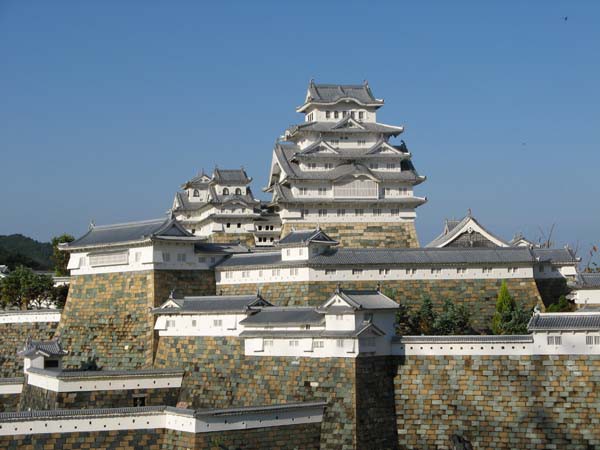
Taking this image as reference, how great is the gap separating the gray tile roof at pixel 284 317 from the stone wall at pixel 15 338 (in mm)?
13514

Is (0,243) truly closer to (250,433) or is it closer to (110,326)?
(110,326)

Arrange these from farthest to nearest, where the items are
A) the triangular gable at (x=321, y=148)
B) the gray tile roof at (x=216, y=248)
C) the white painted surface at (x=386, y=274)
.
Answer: the triangular gable at (x=321, y=148), the gray tile roof at (x=216, y=248), the white painted surface at (x=386, y=274)

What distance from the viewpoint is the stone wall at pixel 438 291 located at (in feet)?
128

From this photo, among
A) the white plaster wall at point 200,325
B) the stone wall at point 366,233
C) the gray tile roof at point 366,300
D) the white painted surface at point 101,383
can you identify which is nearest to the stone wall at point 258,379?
the white plaster wall at point 200,325

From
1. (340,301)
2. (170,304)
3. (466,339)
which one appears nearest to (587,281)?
(466,339)

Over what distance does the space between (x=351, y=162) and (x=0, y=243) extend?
70290mm

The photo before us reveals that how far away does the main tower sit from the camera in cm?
4809

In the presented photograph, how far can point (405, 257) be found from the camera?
132 ft

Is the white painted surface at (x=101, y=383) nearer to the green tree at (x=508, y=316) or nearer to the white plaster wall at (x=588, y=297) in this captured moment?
the green tree at (x=508, y=316)

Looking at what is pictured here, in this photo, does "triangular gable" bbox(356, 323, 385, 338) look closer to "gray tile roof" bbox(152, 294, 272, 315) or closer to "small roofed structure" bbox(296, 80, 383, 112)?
"gray tile roof" bbox(152, 294, 272, 315)

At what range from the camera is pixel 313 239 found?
39156 mm

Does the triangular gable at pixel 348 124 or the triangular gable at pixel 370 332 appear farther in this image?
the triangular gable at pixel 348 124

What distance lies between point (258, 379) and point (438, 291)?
9.55m

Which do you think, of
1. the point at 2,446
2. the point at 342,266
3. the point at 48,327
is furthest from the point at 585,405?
the point at 48,327
